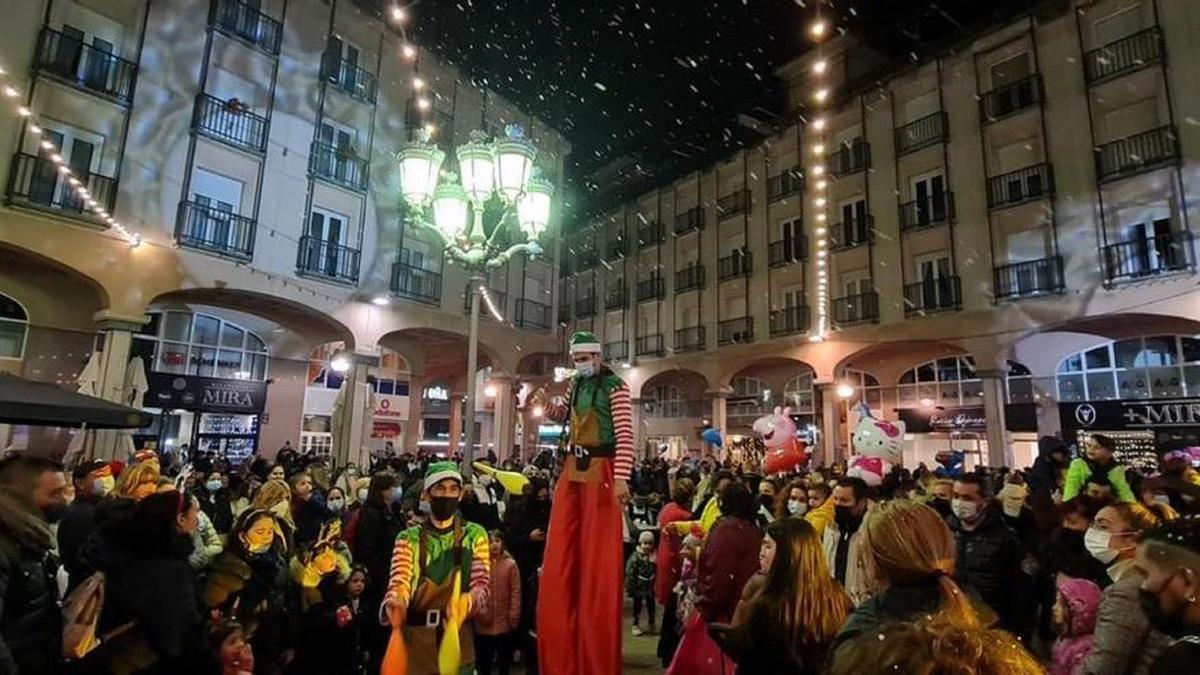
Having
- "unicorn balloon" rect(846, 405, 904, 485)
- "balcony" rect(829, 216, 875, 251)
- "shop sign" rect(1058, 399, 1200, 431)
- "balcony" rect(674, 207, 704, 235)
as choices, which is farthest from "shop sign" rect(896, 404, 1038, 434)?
"balcony" rect(674, 207, 704, 235)

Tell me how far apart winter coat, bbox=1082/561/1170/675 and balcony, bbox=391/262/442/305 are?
15790 mm

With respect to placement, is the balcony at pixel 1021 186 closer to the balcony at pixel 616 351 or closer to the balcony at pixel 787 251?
the balcony at pixel 787 251

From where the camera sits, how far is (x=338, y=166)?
51.5ft

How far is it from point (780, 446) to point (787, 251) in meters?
11.4

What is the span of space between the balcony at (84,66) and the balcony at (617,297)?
60.1 feet

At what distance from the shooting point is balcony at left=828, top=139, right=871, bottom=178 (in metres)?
19.6


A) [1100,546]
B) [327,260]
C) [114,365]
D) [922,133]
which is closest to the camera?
[1100,546]

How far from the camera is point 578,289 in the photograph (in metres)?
30.2

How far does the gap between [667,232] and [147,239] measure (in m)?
18.1

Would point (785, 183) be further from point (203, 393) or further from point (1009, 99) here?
point (203, 393)

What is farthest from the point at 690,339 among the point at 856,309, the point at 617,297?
the point at 856,309

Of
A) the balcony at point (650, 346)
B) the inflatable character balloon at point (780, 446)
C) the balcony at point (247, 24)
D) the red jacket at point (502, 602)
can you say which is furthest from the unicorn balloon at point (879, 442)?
the balcony at point (650, 346)

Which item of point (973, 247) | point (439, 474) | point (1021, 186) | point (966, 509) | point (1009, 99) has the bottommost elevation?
point (966, 509)

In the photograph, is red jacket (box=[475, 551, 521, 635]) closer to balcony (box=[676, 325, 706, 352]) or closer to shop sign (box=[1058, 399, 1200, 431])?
shop sign (box=[1058, 399, 1200, 431])
